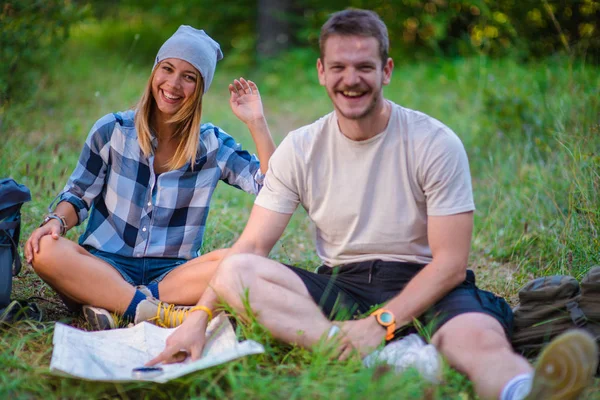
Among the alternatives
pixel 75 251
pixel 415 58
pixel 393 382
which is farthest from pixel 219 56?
pixel 415 58

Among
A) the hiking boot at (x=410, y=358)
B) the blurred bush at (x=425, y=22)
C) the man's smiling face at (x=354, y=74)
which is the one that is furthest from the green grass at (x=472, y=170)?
the man's smiling face at (x=354, y=74)

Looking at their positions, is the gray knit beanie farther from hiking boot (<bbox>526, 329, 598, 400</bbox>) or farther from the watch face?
hiking boot (<bbox>526, 329, 598, 400</bbox>)

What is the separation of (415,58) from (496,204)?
706 cm

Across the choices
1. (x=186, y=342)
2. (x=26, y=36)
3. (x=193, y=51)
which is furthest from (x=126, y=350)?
(x=26, y=36)

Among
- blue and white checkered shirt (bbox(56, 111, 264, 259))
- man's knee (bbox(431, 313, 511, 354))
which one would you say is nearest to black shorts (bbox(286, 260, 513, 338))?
man's knee (bbox(431, 313, 511, 354))

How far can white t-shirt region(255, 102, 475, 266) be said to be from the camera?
262 centimetres

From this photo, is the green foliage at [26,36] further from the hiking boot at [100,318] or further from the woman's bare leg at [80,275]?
the hiking boot at [100,318]

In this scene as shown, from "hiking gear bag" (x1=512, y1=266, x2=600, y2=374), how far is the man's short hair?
44.1 inches

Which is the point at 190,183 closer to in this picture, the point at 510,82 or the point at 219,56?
the point at 219,56

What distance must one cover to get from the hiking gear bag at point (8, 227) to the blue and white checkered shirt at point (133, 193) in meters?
0.27

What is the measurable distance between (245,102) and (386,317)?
4.51 feet

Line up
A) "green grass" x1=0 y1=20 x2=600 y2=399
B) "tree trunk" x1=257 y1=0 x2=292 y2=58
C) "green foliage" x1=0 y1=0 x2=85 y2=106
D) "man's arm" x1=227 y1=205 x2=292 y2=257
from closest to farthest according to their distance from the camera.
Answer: "green grass" x1=0 y1=20 x2=600 y2=399 < "man's arm" x1=227 y1=205 x2=292 y2=257 < "green foliage" x1=0 y1=0 x2=85 y2=106 < "tree trunk" x1=257 y1=0 x2=292 y2=58

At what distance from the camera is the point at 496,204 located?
470 cm

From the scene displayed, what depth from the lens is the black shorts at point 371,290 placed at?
2666mm
